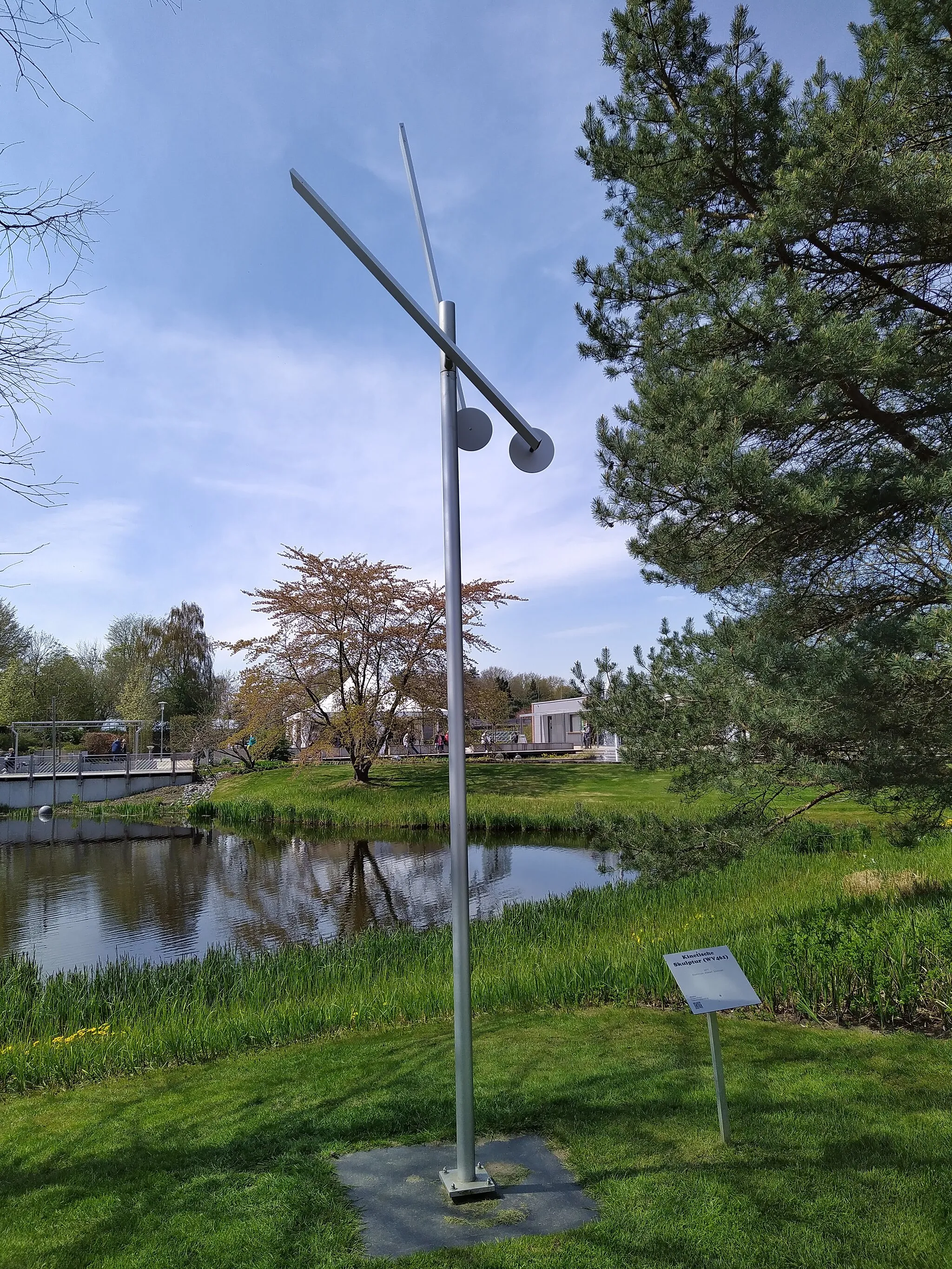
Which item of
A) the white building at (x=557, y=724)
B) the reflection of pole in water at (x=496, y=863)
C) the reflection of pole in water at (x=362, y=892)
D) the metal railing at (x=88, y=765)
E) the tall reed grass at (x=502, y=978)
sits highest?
the white building at (x=557, y=724)

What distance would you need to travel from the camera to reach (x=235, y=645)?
2792 cm

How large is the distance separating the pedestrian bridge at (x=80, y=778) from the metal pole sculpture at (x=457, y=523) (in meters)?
31.6

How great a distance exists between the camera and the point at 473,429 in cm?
412

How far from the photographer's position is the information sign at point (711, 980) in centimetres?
377

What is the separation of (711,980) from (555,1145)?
1069 mm

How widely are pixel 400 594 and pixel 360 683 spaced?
3396 mm

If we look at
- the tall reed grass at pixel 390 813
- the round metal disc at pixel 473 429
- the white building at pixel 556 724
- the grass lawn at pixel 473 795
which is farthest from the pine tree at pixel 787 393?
the white building at pixel 556 724

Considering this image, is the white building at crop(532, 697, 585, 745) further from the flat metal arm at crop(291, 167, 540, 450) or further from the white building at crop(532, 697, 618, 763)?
the flat metal arm at crop(291, 167, 540, 450)

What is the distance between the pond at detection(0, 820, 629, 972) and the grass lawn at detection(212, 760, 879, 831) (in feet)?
4.93

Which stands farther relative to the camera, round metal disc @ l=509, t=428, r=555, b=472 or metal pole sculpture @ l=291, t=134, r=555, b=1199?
round metal disc @ l=509, t=428, r=555, b=472

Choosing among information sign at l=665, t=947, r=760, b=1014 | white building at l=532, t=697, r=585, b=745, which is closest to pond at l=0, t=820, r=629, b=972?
information sign at l=665, t=947, r=760, b=1014

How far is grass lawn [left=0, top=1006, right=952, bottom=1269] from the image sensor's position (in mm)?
3000

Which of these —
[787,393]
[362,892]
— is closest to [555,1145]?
[787,393]

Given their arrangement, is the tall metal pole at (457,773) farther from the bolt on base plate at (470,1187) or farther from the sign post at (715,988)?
the sign post at (715,988)
